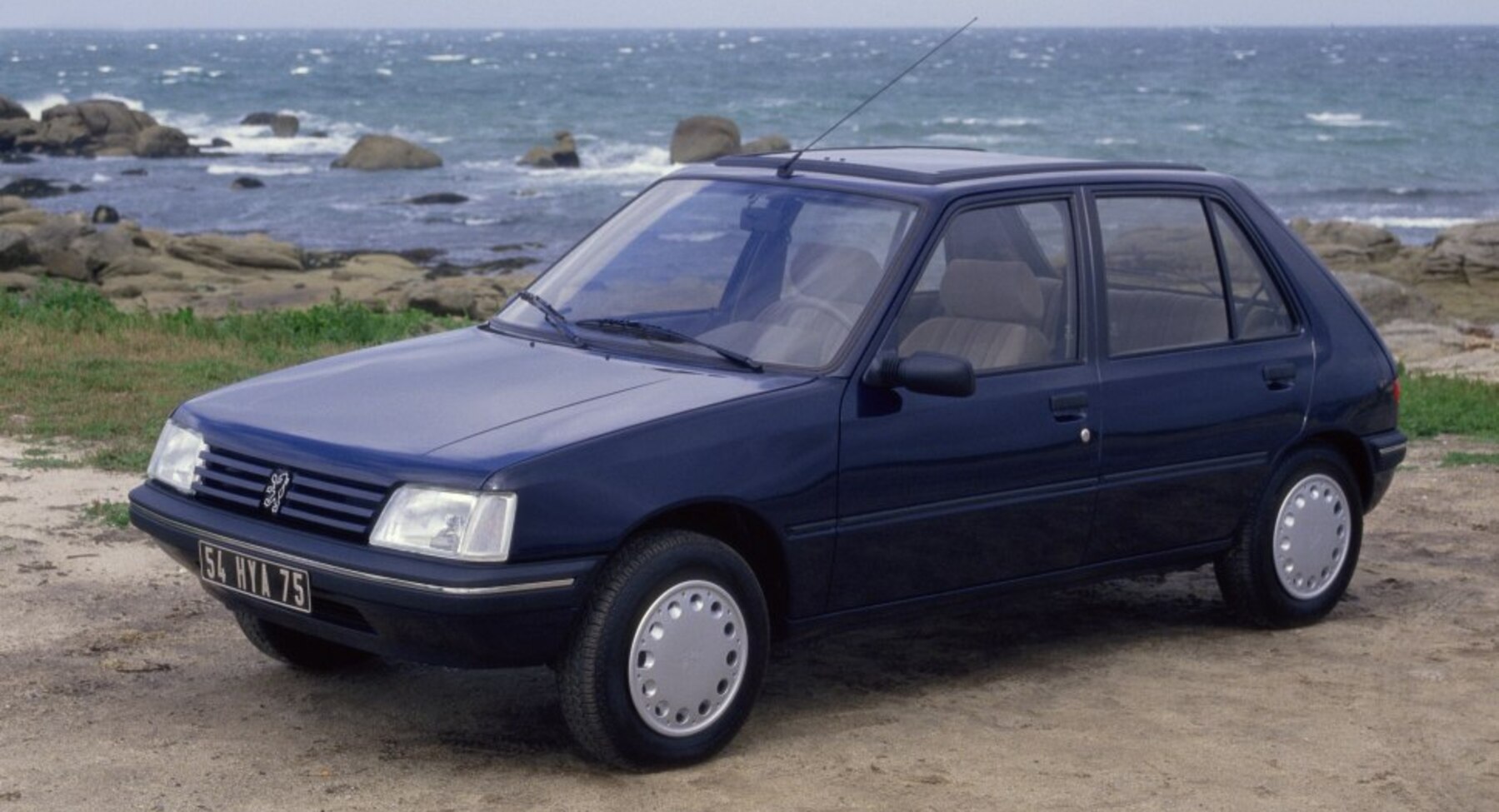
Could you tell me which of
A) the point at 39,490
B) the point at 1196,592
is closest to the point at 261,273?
the point at 39,490

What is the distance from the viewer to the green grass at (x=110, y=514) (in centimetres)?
871

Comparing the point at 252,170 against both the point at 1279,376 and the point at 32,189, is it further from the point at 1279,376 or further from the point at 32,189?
the point at 1279,376

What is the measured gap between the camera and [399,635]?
5398 mm

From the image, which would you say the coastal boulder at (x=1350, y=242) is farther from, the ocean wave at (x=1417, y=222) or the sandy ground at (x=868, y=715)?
the sandy ground at (x=868, y=715)

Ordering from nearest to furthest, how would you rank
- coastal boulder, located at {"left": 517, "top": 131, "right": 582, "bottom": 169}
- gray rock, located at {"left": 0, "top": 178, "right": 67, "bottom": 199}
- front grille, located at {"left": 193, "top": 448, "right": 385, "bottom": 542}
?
front grille, located at {"left": 193, "top": 448, "right": 385, "bottom": 542}
gray rock, located at {"left": 0, "top": 178, "right": 67, "bottom": 199}
coastal boulder, located at {"left": 517, "top": 131, "right": 582, "bottom": 169}

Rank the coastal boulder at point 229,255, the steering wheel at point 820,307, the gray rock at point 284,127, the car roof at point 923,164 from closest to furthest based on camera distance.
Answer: the steering wheel at point 820,307 → the car roof at point 923,164 → the coastal boulder at point 229,255 → the gray rock at point 284,127

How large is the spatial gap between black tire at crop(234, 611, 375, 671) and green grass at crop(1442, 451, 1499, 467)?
Result: 6404mm

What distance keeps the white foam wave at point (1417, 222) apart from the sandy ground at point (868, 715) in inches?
1293

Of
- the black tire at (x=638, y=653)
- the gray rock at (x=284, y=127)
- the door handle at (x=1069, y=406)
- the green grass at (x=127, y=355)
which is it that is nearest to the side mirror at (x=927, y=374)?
the door handle at (x=1069, y=406)

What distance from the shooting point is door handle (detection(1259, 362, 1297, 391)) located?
7.20 meters

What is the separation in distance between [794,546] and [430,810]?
4.21ft

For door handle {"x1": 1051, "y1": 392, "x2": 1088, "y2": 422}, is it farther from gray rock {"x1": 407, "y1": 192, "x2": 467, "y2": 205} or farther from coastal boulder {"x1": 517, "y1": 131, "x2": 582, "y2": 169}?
coastal boulder {"x1": 517, "y1": 131, "x2": 582, "y2": 169}

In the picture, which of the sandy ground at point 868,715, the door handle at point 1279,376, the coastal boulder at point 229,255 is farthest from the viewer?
the coastal boulder at point 229,255

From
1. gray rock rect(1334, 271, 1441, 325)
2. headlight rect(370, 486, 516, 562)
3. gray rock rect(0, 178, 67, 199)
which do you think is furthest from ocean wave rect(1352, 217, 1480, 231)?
headlight rect(370, 486, 516, 562)
